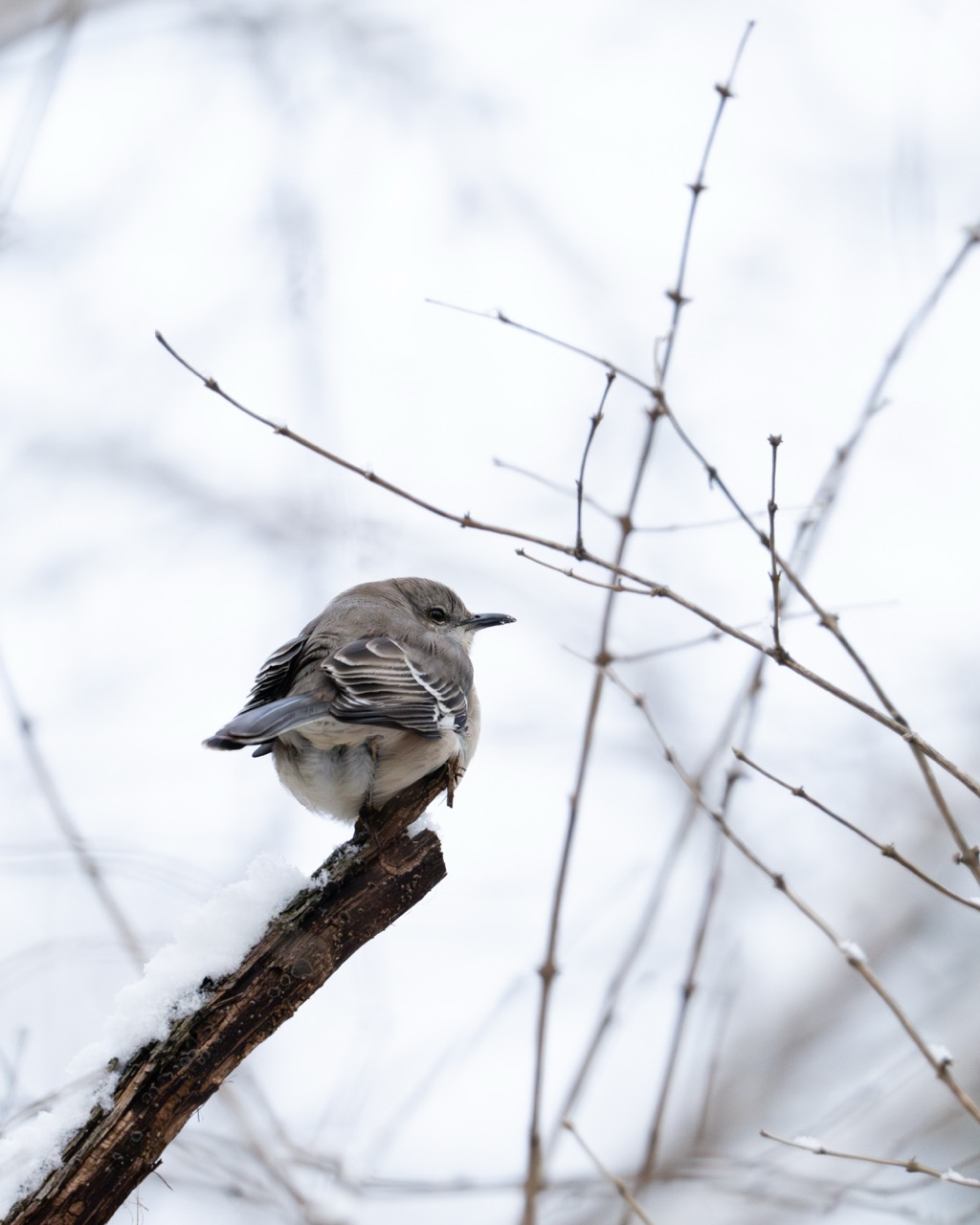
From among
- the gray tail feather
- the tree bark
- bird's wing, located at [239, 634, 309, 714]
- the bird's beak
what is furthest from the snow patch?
the bird's beak

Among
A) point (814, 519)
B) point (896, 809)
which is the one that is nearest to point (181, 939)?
point (814, 519)

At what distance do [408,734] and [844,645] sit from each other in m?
1.33

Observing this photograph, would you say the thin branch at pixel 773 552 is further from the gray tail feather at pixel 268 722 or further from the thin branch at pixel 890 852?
the gray tail feather at pixel 268 722

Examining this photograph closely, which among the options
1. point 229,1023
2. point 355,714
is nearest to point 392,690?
point 355,714

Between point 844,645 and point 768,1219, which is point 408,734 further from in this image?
point 768,1219

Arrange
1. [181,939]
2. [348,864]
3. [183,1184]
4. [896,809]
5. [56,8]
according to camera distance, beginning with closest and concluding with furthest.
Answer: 1. [181,939]
2. [348,864]
3. [183,1184]
4. [56,8]
5. [896,809]

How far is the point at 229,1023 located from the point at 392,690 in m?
1.15

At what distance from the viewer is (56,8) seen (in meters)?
4.18

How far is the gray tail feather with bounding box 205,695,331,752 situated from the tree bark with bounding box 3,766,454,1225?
33cm

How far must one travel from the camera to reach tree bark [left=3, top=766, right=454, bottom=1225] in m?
2.03

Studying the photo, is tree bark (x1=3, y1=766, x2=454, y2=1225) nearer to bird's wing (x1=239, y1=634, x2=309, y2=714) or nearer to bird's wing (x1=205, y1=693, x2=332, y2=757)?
bird's wing (x1=205, y1=693, x2=332, y2=757)

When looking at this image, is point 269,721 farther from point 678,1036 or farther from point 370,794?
point 678,1036

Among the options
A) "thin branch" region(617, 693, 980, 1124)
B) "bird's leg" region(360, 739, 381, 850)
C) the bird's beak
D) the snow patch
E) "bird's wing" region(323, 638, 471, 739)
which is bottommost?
"thin branch" region(617, 693, 980, 1124)

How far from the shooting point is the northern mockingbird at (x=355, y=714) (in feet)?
9.63
